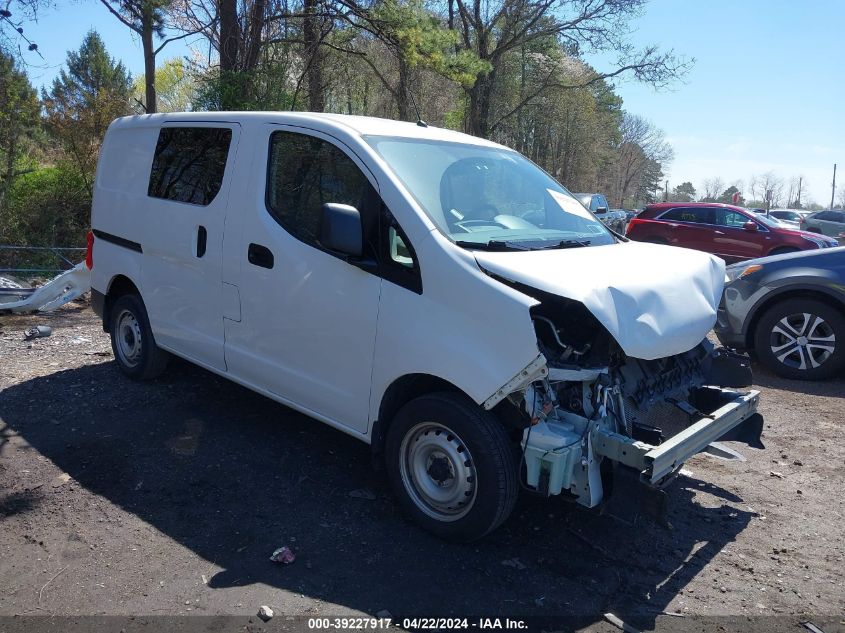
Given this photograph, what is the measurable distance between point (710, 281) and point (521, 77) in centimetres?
3009

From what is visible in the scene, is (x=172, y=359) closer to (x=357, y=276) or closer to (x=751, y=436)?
(x=357, y=276)

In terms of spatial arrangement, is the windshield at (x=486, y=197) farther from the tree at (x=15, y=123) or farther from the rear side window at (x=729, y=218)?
the rear side window at (x=729, y=218)

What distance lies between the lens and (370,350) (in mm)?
3707

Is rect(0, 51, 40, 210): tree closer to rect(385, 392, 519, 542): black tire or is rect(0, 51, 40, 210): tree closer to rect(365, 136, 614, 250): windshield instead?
rect(365, 136, 614, 250): windshield

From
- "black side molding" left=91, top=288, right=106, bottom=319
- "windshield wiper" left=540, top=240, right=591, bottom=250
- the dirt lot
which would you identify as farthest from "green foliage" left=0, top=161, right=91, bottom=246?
"windshield wiper" left=540, top=240, right=591, bottom=250

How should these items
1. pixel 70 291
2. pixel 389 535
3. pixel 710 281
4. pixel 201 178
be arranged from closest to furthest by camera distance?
pixel 389 535 < pixel 710 281 < pixel 201 178 < pixel 70 291

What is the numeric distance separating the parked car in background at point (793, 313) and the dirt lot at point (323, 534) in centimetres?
153

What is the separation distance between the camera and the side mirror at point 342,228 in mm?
3557

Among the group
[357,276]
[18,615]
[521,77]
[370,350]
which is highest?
[521,77]

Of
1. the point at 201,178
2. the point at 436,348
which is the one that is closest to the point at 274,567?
the point at 436,348

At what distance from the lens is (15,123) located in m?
14.3

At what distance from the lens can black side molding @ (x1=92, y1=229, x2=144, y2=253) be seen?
5434 mm

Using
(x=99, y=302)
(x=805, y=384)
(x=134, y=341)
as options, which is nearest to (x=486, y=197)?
(x=134, y=341)

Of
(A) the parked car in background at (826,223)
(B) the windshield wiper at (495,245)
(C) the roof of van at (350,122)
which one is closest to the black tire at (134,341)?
(C) the roof of van at (350,122)
